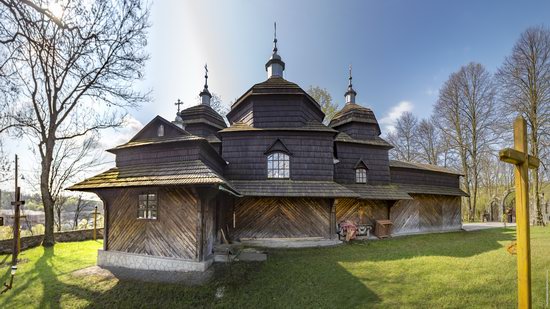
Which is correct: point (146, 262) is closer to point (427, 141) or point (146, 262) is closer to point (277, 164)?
point (277, 164)

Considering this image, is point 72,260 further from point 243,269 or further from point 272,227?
point 272,227

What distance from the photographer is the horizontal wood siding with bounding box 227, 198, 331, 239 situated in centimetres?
1201

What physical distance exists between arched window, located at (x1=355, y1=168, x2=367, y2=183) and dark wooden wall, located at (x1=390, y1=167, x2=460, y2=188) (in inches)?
98.4

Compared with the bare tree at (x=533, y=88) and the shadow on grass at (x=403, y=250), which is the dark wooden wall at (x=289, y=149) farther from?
the bare tree at (x=533, y=88)

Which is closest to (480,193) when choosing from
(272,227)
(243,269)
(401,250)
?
(401,250)

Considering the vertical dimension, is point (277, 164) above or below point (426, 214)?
above

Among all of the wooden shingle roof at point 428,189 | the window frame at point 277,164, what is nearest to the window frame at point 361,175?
the wooden shingle roof at point 428,189

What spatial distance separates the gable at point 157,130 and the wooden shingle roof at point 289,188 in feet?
12.4

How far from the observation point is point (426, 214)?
16875 mm

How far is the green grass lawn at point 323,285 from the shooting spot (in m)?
5.87

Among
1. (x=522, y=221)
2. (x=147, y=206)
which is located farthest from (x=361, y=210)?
(x=147, y=206)

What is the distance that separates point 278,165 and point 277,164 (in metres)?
0.07

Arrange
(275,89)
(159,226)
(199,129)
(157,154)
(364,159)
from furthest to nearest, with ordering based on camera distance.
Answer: (199,129)
(364,159)
(275,89)
(157,154)
(159,226)

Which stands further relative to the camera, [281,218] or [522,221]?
[281,218]
